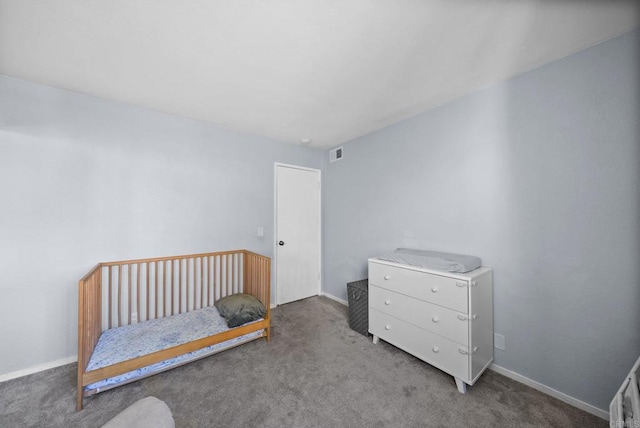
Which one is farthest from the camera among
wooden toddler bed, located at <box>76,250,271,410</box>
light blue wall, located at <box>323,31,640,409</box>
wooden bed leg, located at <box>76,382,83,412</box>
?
wooden toddler bed, located at <box>76,250,271,410</box>

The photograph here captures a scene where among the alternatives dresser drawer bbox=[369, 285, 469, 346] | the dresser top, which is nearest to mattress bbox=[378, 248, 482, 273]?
the dresser top

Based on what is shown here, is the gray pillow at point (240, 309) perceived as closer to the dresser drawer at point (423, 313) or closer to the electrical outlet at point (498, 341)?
the dresser drawer at point (423, 313)

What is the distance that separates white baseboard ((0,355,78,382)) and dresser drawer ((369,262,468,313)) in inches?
115

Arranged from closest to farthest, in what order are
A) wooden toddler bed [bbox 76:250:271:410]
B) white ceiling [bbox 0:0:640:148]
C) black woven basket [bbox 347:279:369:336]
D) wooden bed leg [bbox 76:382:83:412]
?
white ceiling [bbox 0:0:640:148]
wooden bed leg [bbox 76:382:83:412]
wooden toddler bed [bbox 76:250:271:410]
black woven basket [bbox 347:279:369:336]

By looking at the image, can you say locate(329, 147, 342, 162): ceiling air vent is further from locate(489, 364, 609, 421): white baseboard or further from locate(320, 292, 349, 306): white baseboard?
locate(489, 364, 609, 421): white baseboard

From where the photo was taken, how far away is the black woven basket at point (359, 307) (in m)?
2.53

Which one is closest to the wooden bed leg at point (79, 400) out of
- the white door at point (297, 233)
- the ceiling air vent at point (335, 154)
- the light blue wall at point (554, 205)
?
the white door at point (297, 233)

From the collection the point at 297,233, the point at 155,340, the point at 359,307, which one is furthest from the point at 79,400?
the point at 297,233

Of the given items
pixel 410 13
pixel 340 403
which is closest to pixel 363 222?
pixel 340 403

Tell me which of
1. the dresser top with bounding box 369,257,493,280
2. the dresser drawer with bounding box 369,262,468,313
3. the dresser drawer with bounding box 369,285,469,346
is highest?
the dresser top with bounding box 369,257,493,280

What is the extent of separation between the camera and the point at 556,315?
166 centimetres

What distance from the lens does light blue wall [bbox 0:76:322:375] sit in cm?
189

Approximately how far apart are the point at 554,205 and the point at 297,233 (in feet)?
9.33

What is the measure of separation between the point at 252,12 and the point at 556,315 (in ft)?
9.37
